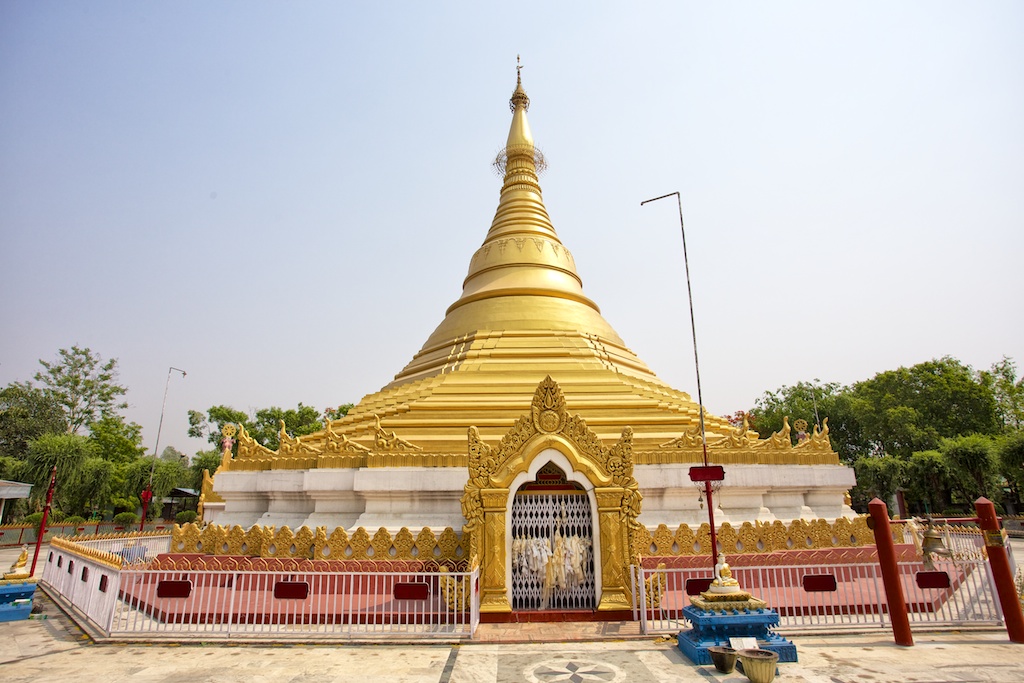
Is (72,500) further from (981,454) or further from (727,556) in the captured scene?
(981,454)

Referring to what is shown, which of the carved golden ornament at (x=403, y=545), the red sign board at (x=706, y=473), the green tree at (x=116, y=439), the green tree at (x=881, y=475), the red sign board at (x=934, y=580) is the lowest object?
the red sign board at (x=934, y=580)

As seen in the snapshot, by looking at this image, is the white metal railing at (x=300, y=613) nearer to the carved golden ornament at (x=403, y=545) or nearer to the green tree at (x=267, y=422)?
the carved golden ornament at (x=403, y=545)

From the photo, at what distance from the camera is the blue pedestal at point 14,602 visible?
9711 mm

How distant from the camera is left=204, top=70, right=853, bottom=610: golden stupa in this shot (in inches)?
372

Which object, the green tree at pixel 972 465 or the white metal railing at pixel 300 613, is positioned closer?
the white metal railing at pixel 300 613

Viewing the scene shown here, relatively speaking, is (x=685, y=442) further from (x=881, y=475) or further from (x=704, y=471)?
(x=881, y=475)

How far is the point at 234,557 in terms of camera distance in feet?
37.8

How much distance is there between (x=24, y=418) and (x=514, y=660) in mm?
45463

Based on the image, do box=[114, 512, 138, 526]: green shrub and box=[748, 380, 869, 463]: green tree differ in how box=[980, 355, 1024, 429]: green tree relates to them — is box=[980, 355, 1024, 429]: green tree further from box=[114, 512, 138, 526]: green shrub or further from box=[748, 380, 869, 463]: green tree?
box=[114, 512, 138, 526]: green shrub

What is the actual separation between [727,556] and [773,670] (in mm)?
5242

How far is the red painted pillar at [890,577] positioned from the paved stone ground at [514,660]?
209 millimetres

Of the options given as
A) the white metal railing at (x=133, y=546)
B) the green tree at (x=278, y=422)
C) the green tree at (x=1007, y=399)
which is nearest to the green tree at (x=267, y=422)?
the green tree at (x=278, y=422)

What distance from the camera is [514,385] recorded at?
14859 millimetres

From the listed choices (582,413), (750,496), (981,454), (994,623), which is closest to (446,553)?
(582,413)
